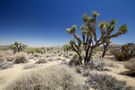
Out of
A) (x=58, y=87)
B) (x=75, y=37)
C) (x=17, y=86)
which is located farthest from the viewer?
(x=75, y=37)

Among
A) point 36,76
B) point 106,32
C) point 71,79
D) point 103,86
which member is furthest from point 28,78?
point 106,32

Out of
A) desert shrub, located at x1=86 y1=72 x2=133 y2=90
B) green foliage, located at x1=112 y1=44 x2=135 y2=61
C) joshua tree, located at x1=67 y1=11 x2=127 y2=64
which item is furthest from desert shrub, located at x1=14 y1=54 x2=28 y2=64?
green foliage, located at x1=112 y1=44 x2=135 y2=61

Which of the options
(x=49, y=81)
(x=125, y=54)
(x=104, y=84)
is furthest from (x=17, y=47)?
(x=49, y=81)

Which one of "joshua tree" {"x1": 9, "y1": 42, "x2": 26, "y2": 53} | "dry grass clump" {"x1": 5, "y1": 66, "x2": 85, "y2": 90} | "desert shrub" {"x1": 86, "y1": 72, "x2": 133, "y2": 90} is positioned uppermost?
"joshua tree" {"x1": 9, "y1": 42, "x2": 26, "y2": 53}

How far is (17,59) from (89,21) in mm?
7799

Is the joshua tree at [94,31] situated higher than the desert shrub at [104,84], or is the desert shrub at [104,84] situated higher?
the joshua tree at [94,31]

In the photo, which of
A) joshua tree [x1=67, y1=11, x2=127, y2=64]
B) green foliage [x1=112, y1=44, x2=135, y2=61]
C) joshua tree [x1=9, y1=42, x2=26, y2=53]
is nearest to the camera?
joshua tree [x1=67, y1=11, x2=127, y2=64]

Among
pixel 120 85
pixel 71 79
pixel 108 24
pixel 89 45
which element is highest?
pixel 108 24

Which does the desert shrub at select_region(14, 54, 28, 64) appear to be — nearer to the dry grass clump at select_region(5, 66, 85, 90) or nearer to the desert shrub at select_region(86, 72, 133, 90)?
the dry grass clump at select_region(5, 66, 85, 90)

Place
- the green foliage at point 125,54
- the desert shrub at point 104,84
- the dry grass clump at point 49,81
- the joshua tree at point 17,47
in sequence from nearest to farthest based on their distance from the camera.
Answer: the dry grass clump at point 49,81
the desert shrub at point 104,84
the green foliage at point 125,54
the joshua tree at point 17,47

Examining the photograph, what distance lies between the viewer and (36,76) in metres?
4.54

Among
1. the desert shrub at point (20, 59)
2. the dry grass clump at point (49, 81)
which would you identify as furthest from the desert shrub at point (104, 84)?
the desert shrub at point (20, 59)

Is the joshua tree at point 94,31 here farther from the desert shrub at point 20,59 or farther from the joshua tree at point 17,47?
the joshua tree at point 17,47

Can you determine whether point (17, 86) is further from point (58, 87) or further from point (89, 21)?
point (89, 21)
